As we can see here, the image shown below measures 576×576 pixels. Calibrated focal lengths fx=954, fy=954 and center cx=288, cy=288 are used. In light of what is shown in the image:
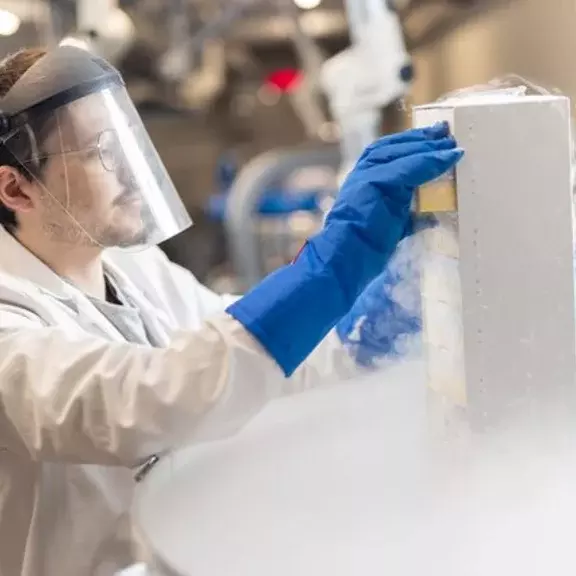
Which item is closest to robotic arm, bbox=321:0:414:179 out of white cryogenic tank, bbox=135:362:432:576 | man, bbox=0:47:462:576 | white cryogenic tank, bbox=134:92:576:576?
man, bbox=0:47:462:576

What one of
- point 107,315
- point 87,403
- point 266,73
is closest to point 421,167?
point 87,403

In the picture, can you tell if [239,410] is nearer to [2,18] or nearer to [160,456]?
[160,456]

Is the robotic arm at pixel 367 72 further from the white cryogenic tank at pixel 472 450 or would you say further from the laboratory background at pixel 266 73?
the white cryogenic tank at pixel 472 450

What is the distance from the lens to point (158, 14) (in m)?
3.47

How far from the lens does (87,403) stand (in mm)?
831

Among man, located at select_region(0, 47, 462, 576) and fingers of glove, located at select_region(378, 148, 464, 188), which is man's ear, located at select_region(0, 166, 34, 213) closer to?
man, located at select_region(0, 47, 462, 576)

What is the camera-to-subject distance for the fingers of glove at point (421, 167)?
760 mm

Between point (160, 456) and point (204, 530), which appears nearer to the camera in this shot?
point (204, 530)

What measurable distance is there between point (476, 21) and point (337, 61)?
1042 mm

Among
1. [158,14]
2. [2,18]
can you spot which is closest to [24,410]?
[2,18]

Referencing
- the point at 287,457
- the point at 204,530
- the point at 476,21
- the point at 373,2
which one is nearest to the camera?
the point at 204,530

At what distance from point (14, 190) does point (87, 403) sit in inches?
13.7

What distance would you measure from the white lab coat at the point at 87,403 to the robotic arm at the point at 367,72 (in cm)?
90

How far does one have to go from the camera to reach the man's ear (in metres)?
1.06
